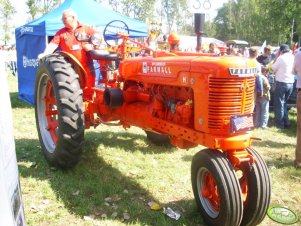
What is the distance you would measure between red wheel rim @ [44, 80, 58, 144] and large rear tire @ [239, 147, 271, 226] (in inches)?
100

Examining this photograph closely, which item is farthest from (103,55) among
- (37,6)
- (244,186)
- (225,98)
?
(37,6)

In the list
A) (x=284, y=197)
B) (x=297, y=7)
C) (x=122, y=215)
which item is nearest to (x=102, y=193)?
(x=122, y=215)

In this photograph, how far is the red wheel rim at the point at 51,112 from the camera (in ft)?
15.4

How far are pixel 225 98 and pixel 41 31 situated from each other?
6.76 m

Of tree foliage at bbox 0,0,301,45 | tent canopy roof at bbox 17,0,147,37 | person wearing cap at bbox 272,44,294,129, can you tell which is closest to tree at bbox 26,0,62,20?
tree foliage at bbox 0,0,301,45

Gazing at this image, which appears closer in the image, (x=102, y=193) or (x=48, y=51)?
(x=102, y=193)

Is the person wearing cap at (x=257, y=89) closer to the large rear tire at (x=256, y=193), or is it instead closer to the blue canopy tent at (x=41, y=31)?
the large rear tire at (x=256, y=193)

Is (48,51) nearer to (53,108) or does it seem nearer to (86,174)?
(53,108)

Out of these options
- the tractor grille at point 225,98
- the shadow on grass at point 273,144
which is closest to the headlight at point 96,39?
the tractor grille at point 225,98

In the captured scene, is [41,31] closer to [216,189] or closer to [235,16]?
[216,189]

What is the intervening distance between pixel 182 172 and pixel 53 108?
6.19 feet

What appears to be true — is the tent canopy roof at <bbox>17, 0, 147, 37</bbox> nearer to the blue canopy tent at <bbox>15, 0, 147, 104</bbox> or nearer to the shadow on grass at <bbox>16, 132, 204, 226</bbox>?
the blue canopy tent at <bbox>15, 0, 147, 104</bbox>

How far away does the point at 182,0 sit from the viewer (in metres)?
53.4

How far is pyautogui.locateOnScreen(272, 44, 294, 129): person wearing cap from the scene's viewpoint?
→ 746cm
